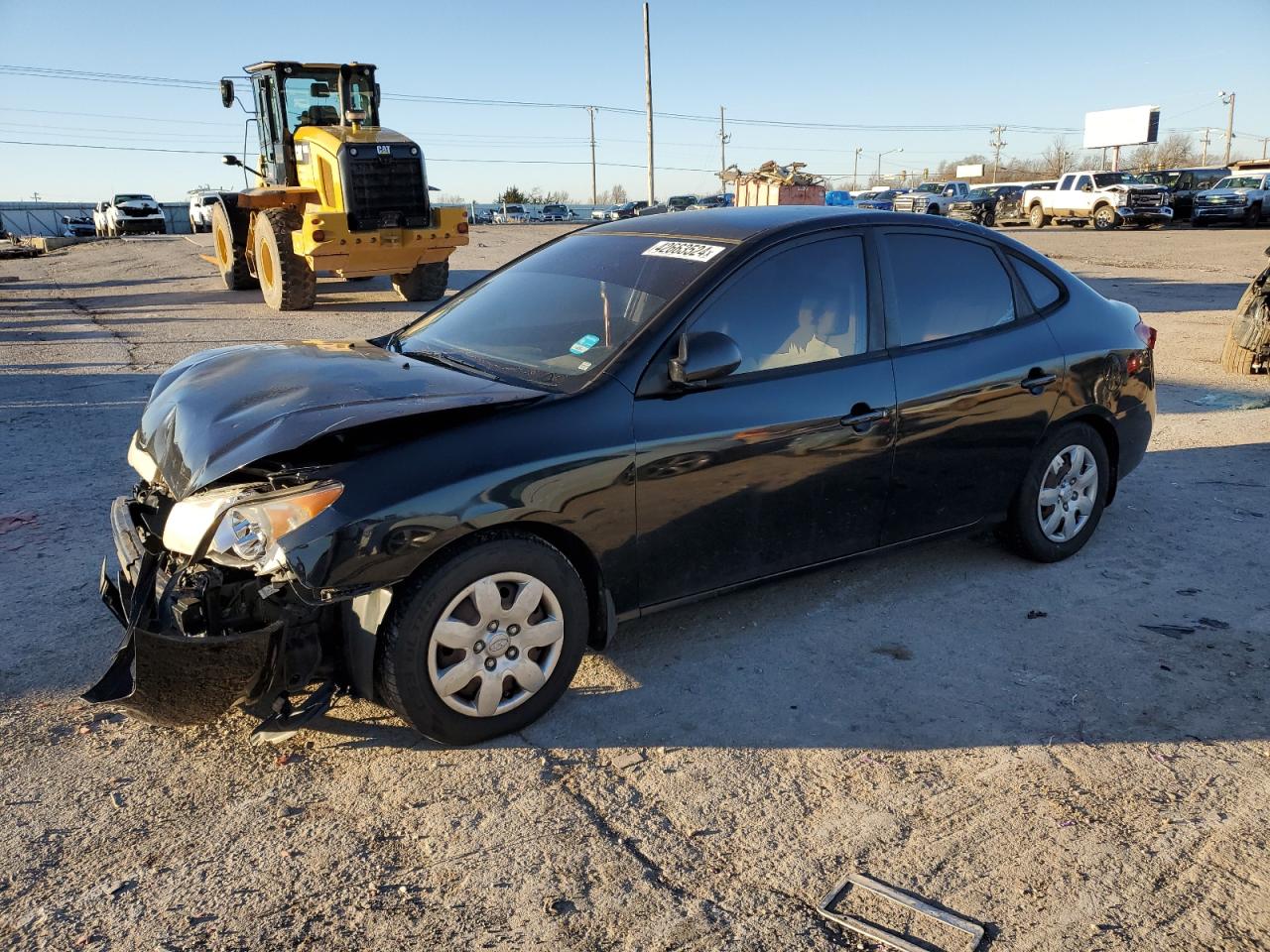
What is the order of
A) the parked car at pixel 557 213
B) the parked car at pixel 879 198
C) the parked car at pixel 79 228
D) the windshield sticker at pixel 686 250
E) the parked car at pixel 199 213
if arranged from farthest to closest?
the parked car at pixel 557 213, the parked car at pixel 79 228, the parked car at pixel 199 213, the parked car at pixel 879 198, the windshield sticker at pixel 686 250

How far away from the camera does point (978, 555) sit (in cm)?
480

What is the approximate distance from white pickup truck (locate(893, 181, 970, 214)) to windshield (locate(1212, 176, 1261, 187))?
9.01 meters

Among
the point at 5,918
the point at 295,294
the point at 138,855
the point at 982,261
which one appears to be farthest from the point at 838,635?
the point at 295,294

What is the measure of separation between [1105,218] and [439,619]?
37.0m

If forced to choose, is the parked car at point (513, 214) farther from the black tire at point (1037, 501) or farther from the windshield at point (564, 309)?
the black tire at point (1037, 501)

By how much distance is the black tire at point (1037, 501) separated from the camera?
4492mm

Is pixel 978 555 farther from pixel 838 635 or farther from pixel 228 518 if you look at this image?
pixel 228 518

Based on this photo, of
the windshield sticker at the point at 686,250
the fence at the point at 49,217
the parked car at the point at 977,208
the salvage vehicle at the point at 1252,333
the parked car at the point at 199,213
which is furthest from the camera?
the fence at the point at 49,217

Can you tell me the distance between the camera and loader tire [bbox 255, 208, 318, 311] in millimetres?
A: 13133

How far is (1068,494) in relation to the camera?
4648 mm

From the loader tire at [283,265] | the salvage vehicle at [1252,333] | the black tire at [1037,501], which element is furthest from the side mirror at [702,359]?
the loader tire at [283,265]

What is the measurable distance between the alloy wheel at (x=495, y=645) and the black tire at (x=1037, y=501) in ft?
8.08

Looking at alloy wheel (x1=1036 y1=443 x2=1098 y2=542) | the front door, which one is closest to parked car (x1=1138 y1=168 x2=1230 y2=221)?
alloy wheel (x1=1036 y1=443 x2=1098 y2=542)

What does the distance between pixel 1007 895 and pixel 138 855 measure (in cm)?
230
